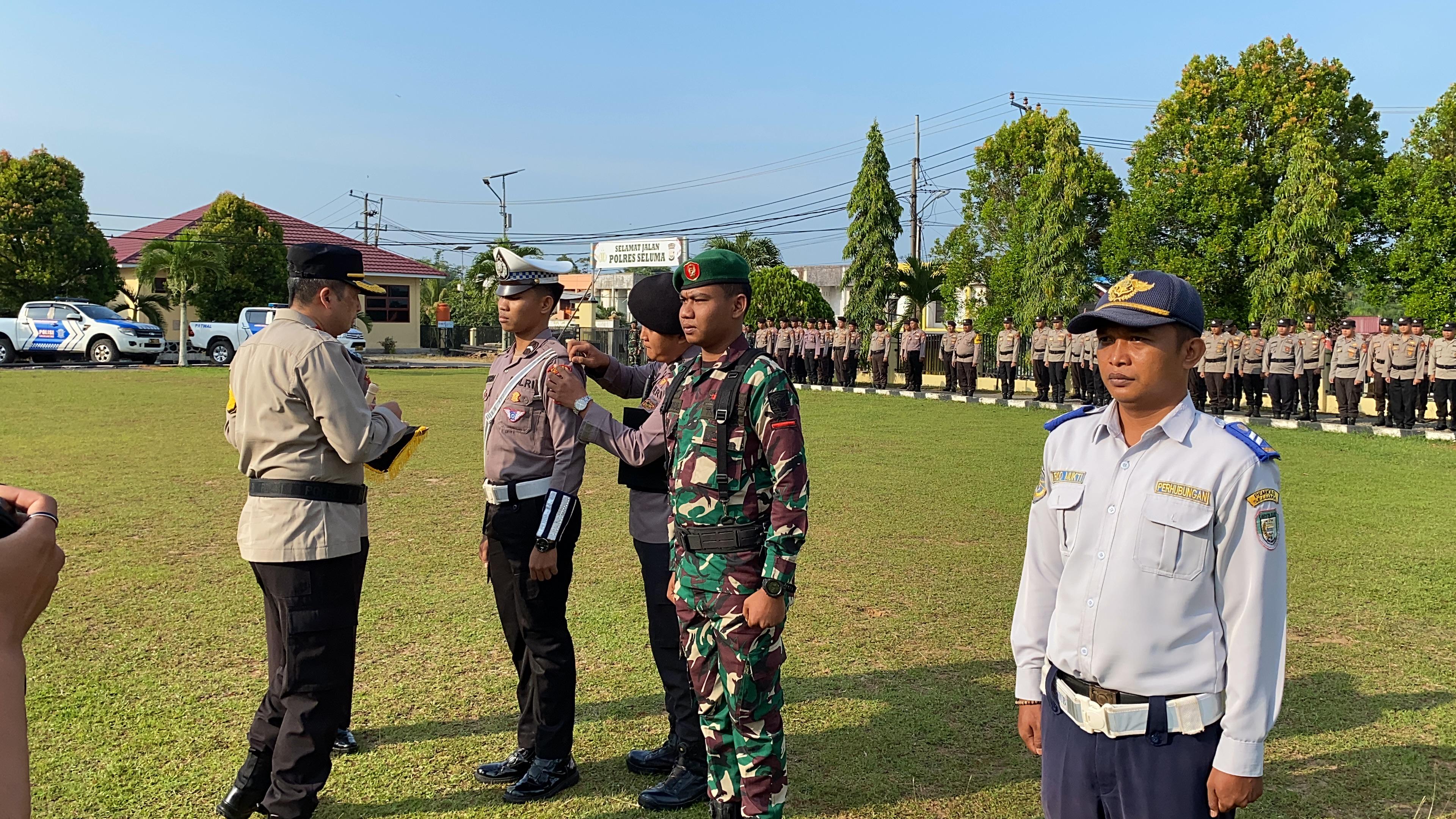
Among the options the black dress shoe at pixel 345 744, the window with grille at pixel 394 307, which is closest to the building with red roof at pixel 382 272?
the window with grille at pixel 394 307

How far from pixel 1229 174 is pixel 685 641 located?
92.5ft

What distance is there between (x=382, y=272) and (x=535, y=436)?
46.0 m

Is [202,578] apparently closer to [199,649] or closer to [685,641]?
[199,649]

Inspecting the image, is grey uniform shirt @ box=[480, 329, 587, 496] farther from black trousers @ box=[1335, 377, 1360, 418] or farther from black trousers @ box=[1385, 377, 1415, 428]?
black trousers @ box=[1335, 377, 1360, 418]

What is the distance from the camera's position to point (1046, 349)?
22.4m

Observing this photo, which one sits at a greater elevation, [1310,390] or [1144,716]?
[1310,390]

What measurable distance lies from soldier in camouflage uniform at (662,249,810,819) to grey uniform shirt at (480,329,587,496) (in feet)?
2.37

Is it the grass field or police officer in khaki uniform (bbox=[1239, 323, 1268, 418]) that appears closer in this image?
the grass field

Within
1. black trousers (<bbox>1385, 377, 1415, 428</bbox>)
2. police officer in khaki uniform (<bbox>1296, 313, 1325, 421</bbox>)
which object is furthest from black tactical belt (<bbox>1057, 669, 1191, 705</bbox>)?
police officer in khaki uniform (<bbox>1296, 313, 1325, 421</bbox>)

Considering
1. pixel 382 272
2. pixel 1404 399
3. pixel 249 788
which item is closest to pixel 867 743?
pixel 249 788

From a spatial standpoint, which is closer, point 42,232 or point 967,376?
point 967,376

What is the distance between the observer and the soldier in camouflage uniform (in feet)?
10.0

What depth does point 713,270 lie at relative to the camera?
10.5 ft

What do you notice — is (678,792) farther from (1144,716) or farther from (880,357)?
(880,357)
